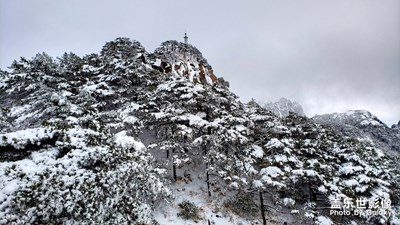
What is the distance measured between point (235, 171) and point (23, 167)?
11988 millimetres

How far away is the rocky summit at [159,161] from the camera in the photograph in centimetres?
661

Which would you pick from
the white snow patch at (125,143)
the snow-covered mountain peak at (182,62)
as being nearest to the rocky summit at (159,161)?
the white snow patch at (125,143)

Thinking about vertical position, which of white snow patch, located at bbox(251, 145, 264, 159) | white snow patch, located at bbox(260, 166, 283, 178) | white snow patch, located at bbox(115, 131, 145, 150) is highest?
white snow patch, located at bbox(251, 145, 264, 159)

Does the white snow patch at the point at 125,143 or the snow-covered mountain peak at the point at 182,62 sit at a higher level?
the snow-covered mountain peak at the point at 182,62

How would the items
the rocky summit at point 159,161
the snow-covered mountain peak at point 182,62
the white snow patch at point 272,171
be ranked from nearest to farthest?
1. the rocky summit at point 159,161
2. the white snow patch at point 272,171
3. the snow-covered mountain peak at point 182,62

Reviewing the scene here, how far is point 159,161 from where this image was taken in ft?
57.1

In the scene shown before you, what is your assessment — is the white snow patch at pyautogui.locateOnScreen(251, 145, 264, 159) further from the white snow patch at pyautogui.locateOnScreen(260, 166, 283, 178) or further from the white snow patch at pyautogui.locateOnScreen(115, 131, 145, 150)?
the white snow patch at pyautogui.locateOnScreen(115, 131, 145, 150)

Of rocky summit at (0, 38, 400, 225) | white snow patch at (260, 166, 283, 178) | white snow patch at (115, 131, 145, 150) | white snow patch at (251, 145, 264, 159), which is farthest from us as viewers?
white snow patch at (251, 145, 264, 159)

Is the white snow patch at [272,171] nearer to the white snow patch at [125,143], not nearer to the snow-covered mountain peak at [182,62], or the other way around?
the white snow patch at [125,143]

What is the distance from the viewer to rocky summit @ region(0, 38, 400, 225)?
661 centimetres

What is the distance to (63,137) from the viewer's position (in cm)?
740

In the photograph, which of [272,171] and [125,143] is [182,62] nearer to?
[272,171]

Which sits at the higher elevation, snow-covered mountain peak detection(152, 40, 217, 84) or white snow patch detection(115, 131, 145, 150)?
snow-covered mountain peak detection(152, 40, 217, 84)

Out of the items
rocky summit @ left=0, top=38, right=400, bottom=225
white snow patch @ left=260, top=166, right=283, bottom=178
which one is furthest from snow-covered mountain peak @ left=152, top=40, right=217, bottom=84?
white snow patch @ left=260, top=166, right=283, bottom=178
